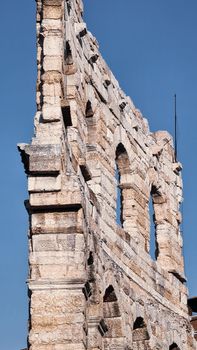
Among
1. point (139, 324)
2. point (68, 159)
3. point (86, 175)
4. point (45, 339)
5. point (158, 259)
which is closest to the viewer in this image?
point (45, 339)

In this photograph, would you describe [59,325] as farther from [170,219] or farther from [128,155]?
[170,219]

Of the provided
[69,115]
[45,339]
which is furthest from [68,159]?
[45,339]

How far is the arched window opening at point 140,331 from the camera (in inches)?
693

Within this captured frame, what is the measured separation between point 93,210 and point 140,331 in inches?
125

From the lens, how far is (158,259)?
67.0ft

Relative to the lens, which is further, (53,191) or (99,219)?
(99,219)

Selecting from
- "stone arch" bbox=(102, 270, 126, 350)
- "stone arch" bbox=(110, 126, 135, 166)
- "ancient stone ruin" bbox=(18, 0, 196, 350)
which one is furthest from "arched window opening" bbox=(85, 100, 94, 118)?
"stone arch" bbox=(102, 270, 126, 350)

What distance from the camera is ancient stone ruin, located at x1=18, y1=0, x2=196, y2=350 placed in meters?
13.3

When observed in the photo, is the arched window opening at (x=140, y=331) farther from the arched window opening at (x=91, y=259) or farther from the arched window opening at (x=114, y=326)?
the arched window opening at (x=91, y=259)

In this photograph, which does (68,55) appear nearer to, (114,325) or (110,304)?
(110,304)

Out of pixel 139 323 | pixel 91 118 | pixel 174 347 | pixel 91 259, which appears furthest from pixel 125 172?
pixel 91 259

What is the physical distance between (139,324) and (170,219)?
3685mm

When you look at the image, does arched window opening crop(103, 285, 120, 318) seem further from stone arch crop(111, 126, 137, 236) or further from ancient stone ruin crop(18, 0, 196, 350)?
stone arch crop(111, 126, 137, 236)

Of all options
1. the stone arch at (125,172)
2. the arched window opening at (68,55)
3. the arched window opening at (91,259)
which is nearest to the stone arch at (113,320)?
the arched window opening at (91,259)
